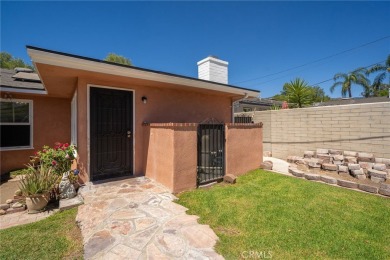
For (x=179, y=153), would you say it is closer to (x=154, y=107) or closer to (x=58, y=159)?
(x=154, y=107)

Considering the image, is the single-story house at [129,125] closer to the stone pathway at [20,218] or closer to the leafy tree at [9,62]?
the stone pathway at [20,218]

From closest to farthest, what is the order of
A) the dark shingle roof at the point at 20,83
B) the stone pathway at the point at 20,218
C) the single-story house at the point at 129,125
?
the stone pathway at the point at 20,218 → the single-story house at the point at 129,125 → the dark shingle roof at the point at 20,83

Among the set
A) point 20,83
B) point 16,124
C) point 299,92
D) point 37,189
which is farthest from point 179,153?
point 299,92

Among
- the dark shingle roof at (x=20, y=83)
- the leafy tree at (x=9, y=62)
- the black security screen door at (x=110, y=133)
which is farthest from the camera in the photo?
the leafy tree at (x=9, y=62)

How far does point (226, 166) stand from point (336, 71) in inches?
1252

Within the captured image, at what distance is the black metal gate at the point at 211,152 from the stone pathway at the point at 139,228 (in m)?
1.29

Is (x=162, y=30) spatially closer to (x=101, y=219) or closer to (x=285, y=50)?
(x=101, y=219)

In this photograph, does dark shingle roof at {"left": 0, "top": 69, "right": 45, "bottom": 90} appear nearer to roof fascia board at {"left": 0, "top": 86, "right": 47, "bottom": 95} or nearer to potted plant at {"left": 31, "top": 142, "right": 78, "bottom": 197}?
roof fascia board at {"left": 0, "top": 86, "right": 47, "bottom": 95}

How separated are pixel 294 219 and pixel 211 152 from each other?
253 centimetres

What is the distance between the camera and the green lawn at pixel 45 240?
2328 millimetres

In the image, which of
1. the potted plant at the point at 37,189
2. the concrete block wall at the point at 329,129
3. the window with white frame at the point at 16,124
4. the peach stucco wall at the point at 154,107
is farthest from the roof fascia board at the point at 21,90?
the concrete block wall at the point at 329,129

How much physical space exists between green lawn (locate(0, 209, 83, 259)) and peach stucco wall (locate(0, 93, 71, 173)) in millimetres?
5451

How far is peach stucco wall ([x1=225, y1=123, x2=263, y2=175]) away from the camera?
214 inches

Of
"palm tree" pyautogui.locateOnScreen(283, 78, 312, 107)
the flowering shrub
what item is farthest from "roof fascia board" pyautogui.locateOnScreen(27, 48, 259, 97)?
"palm tree" pyautogui.locateOnScreen(283, 78, 312, 107)
